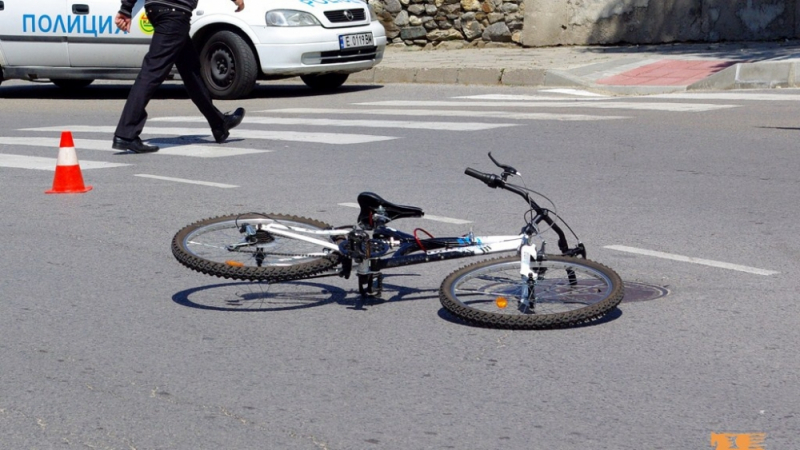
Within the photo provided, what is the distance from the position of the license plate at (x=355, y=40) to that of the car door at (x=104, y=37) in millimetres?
2187

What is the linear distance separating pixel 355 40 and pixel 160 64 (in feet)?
16.6

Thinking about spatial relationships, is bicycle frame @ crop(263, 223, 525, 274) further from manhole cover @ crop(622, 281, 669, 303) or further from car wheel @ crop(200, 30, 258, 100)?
car wheel @ crop(200, 30, 258, 100)

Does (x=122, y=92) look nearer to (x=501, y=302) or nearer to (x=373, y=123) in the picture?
(x=373, y=123)

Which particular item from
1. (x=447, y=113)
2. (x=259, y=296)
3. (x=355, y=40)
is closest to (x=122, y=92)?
(x=355, y=40)

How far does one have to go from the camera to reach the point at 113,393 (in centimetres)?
414

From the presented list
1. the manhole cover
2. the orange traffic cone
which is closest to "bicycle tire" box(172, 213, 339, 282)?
the manhole cover

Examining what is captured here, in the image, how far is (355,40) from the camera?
1455 centimetres

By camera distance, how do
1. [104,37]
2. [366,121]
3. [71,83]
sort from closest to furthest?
[366,121], [104,37], [71,83]

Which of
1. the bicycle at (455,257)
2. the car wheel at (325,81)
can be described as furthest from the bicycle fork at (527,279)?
the car wheel at (325,81)

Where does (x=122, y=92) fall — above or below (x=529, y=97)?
below

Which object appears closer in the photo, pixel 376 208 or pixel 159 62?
pixel 376 208

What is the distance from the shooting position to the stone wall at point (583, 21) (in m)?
17.2

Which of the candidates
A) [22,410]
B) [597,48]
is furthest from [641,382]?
[597,48]

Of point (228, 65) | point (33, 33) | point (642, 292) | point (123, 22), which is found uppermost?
point (123, 22)
